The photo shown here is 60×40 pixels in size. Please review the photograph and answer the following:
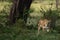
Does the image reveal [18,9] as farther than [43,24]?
Yes

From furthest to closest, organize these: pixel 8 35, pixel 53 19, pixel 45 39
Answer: pixel 53 19 < pixel 8 35 < pixel 45 39

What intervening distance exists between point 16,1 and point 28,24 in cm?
118

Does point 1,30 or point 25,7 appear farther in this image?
point 25,7

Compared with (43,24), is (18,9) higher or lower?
higher

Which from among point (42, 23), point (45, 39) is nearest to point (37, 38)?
point (45, 39)

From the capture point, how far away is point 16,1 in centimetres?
998

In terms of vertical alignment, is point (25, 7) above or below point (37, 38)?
above

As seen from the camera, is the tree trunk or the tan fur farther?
the tree trunk

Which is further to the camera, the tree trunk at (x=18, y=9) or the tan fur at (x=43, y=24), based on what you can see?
the tree trunk at (x=18, y=9)

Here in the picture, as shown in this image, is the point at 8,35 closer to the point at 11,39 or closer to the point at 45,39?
the point at 11,39

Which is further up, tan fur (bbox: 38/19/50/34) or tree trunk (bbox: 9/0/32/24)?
tree trunk (bbox: 9/0/32/24)

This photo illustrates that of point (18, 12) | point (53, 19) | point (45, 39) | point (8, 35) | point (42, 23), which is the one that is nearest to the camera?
point (45, 39)

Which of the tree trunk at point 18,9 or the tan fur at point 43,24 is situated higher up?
the tree trunk at point 18,9

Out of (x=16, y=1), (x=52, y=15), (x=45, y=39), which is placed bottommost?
(x=45, y=39)
